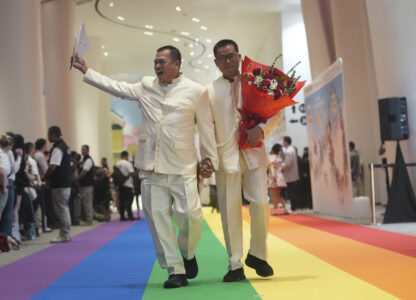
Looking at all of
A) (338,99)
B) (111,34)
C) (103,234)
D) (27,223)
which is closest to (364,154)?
(338,99)

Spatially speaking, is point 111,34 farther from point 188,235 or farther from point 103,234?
point 188,235

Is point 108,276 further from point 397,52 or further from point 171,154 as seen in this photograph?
point 397,52

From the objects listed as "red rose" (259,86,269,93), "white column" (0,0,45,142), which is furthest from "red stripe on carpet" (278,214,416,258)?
"white column" (0,0,45,142)

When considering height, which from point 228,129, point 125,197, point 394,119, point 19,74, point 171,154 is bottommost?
point 125,197

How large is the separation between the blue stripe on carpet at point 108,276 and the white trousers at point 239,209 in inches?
27.9

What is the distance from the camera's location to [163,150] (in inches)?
170

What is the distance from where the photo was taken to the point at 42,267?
6078 mm

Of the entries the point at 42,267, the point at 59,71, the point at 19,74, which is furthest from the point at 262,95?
the point at 59,71

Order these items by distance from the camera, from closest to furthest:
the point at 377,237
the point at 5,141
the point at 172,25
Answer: the point at 377,237, the point at 5,141, the point at 172,25

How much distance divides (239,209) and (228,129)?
59 cm

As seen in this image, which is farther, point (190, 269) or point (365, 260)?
point (365, 260)

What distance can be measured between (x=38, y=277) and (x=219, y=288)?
6.44 feet

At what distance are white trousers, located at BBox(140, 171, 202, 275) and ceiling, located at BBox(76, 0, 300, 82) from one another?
15.4 metres

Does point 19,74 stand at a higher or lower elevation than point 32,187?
higher
